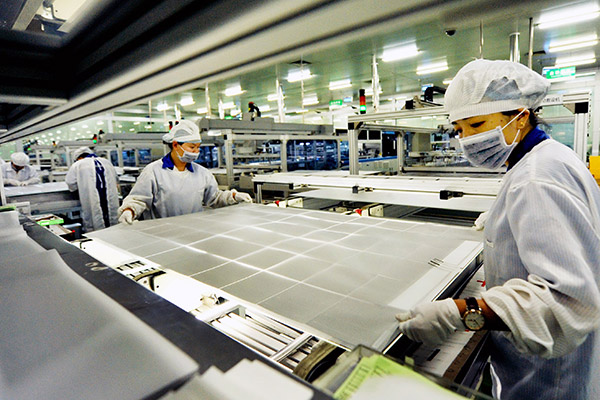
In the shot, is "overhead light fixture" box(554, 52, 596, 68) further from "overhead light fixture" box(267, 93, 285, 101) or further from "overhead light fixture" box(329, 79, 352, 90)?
"overhead light fixture" box(267, 93, 285, 101)

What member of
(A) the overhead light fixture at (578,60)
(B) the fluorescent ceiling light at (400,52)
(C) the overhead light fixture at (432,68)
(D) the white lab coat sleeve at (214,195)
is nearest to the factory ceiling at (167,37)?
(D) the white lab coat sleeve at (214,195)

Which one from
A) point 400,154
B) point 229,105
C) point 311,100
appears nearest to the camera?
point 400,154

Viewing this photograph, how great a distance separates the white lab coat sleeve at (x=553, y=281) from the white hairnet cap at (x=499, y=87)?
0.31m

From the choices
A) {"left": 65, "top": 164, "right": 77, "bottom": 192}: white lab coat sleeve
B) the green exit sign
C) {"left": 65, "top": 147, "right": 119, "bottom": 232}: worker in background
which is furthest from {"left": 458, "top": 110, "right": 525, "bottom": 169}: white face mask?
the green exit sign

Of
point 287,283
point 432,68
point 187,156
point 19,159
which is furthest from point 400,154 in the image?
point 19,159

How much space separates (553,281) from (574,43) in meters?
9.01

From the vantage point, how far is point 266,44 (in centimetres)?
52

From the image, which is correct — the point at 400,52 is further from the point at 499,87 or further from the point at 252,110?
the point at 499,87

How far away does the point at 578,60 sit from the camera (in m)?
8.60

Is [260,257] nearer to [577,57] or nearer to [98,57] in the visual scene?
[98,57]

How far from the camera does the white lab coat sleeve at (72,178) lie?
4152mm

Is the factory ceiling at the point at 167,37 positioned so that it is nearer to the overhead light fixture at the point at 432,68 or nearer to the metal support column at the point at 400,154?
the metal support column at the point at 400,154

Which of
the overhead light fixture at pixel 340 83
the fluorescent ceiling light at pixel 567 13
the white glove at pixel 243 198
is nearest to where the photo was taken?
the fluorescent ceiling light at pixel 567 13

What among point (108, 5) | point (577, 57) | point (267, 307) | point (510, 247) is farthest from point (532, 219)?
point (577, 57)
